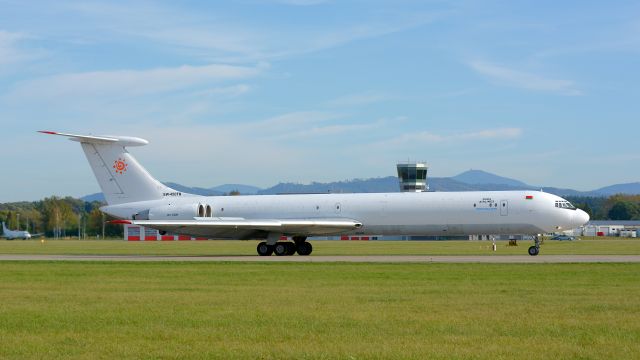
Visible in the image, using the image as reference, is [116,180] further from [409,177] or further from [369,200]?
[409,177]

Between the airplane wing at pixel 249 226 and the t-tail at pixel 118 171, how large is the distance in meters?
2.14

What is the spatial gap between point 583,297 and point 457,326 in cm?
617

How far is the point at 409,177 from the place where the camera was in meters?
121

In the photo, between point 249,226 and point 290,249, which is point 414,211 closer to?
point 290,249

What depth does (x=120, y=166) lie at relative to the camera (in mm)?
50344

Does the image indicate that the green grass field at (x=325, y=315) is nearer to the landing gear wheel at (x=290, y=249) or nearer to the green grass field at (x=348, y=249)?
the landing gear wheel at (x=290, y=249)

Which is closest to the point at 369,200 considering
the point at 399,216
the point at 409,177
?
the point at 399,216

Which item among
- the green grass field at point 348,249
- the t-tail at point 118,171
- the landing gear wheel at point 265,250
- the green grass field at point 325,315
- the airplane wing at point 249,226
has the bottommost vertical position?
the green grass field at point 325,315

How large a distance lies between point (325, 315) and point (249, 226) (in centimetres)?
3080

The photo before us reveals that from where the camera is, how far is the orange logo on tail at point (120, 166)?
50281mm

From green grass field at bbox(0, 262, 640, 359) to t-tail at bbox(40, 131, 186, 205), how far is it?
2111cm

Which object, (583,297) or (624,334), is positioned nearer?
(624,334)

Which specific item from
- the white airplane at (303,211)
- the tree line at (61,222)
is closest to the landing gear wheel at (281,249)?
the white airplane at (303,211)

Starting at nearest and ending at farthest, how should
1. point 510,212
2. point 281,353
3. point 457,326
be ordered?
point 281,353 → point 457,326 → point 510,212
